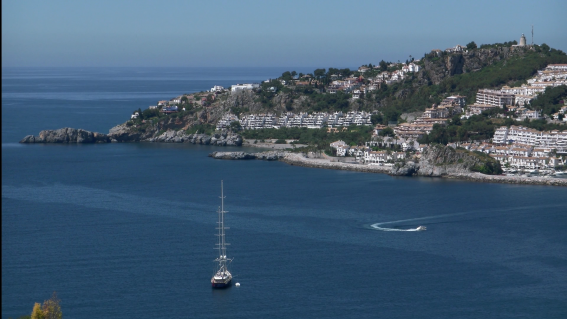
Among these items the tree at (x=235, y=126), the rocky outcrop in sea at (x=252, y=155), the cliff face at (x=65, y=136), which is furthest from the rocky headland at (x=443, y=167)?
the cliff face at (x=65, y=136)

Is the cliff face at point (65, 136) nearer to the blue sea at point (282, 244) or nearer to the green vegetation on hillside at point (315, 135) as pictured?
the green vegetation on hillside at point (315, 135)

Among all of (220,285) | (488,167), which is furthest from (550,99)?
(220,285)

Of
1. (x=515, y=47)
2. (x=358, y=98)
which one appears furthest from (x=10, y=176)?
(x=515, y=47)

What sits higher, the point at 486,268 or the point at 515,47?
the point at 515,47

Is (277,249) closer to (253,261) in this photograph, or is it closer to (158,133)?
(253,261)

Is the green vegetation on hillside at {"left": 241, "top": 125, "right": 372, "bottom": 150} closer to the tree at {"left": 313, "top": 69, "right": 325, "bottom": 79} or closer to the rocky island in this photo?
the rocky island
